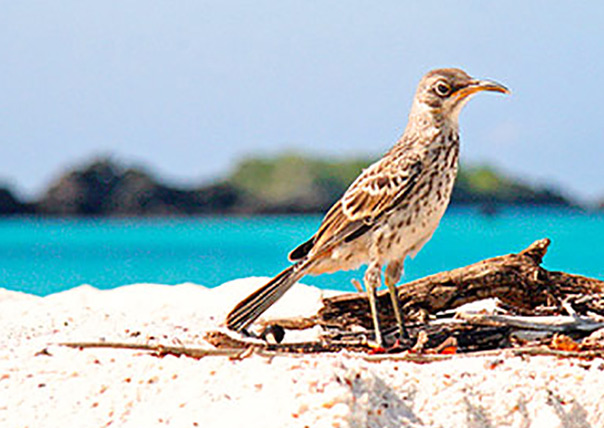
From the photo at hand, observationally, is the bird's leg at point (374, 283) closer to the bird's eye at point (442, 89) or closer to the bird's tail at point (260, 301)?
the bird's tail at point (260, 301)

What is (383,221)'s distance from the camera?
17.6ft

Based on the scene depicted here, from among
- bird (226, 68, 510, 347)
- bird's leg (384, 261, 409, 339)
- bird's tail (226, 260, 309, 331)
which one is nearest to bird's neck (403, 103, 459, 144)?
bird (226, 68, 510, 347)

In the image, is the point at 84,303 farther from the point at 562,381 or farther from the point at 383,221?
the point at 562,381

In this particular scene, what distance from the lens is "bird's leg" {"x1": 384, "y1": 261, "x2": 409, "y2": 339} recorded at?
5.66 m

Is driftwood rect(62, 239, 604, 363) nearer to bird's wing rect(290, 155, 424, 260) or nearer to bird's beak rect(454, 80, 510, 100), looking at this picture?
bird's wing rect(290, 155, 424, 260)

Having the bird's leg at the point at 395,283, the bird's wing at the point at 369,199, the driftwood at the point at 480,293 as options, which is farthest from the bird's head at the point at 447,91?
the driftwood at the point at 480,293

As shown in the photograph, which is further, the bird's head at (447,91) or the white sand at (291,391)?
the bird's head at (447,91)

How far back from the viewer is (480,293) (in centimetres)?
617

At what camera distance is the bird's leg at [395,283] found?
566 centimetres

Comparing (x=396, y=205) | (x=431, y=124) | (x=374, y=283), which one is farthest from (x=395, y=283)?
(x=431, y=124)

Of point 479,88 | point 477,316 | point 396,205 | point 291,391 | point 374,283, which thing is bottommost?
point 291,391

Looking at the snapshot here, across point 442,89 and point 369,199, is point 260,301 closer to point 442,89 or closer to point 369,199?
point 369,199

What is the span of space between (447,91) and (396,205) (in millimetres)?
814

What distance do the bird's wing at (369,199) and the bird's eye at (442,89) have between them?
1.47ft
